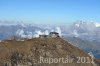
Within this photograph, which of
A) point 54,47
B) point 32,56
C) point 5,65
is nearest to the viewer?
point 5,65

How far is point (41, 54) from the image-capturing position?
12256 cm

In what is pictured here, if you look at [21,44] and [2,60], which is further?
[21,44]

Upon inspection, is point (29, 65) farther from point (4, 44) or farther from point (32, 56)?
point (4, 44)

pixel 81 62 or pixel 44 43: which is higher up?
pixel 44 43

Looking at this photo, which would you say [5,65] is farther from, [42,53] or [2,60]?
[42,53]

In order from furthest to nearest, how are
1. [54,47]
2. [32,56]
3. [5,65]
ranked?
[54,47]
[32,56]
[5,65]

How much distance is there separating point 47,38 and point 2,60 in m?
32.6

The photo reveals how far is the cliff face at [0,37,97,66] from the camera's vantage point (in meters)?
116

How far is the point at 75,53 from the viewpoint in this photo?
131500 millimetres

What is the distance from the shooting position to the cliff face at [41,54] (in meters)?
116

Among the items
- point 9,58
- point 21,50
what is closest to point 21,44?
point 21,50

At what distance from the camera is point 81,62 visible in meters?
125

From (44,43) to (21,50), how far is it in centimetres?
1425

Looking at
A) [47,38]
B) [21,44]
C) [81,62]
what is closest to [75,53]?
[81,62]
